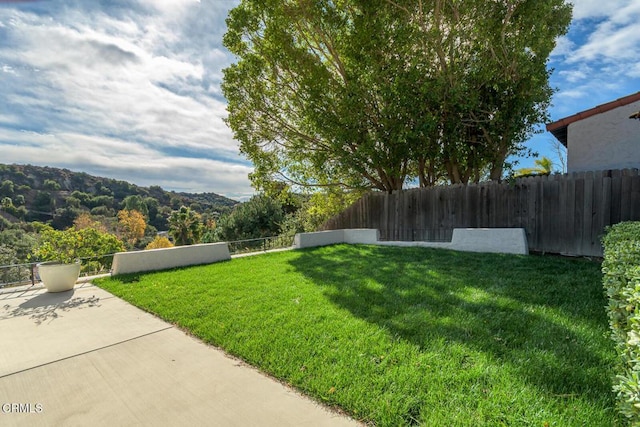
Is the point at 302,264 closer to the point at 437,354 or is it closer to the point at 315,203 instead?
the point at 437,354

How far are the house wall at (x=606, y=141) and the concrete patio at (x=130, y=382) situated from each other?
9107 mm

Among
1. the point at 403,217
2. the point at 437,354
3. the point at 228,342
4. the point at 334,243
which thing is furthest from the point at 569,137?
the point at 228,342

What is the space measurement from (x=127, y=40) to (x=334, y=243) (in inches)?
306

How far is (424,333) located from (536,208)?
548 cm

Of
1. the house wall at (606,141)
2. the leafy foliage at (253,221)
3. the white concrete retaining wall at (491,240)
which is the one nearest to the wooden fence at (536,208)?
the white concrete retaining wall at (491,240)

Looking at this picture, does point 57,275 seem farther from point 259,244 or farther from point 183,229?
point 183,229

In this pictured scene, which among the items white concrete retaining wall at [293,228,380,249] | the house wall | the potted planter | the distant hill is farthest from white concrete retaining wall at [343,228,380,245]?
the distant hill

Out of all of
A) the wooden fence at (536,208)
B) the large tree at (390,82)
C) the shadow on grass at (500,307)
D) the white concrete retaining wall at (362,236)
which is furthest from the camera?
the white concrete retaining wall at (362,236)

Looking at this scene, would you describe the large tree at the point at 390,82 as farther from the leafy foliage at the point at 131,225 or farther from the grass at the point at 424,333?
the leafy foliage at the point at 131,225

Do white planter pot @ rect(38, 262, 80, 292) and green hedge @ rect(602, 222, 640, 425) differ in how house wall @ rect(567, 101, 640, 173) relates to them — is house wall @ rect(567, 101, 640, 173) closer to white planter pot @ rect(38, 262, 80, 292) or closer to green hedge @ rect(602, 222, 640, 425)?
green hedge @ rect(602, 222, 640, 425)

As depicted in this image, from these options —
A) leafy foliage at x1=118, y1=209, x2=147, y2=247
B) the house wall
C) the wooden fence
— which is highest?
the house wall

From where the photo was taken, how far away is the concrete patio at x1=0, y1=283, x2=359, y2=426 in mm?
2086

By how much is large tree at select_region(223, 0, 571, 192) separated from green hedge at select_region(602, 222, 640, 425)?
570 centimetres

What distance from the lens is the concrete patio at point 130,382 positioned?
2086mm
